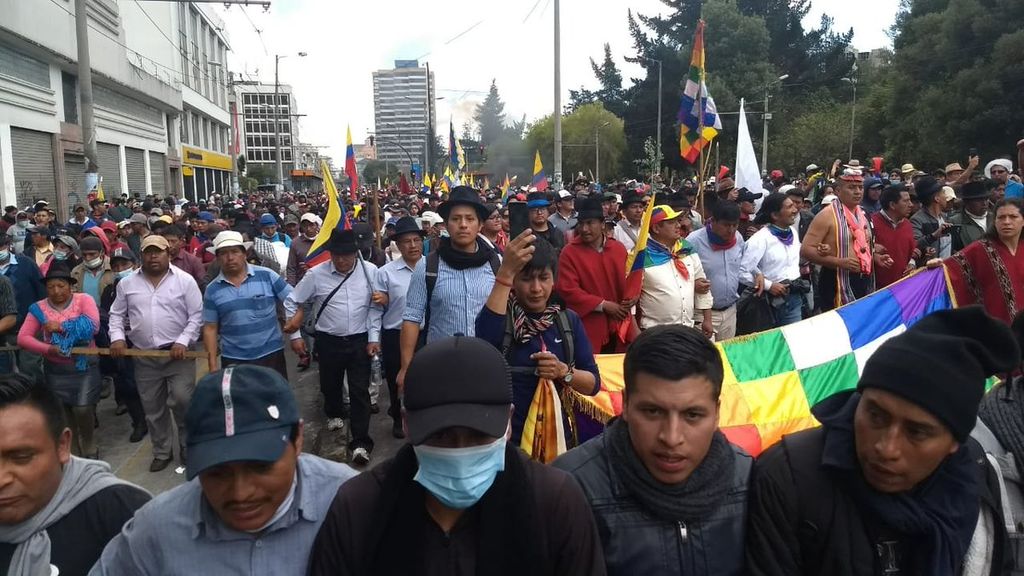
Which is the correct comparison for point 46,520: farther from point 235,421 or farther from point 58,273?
point 58,273

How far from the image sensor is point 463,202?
4422 millimetres

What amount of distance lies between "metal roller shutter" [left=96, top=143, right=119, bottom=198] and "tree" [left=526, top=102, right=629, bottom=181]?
32.7 meters

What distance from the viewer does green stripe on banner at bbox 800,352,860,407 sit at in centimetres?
423

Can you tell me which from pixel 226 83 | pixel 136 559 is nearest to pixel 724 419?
pixel 136 559

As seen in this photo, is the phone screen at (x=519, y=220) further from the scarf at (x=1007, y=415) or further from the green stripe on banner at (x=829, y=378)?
the scarf at (x=1007, y=415)

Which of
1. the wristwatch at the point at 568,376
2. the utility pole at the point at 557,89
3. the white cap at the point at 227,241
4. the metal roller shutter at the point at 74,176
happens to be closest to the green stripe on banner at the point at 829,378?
the wristwatch at the point at 568,376

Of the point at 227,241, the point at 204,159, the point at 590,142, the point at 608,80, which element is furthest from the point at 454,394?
the point at 608,80

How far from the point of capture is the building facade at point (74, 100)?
67.1 feet

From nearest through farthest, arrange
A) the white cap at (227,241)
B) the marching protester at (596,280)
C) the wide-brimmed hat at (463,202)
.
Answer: the wide-brimmed hat at (463,202)
the marching protester at (596,280)
the white cap at (227,241)

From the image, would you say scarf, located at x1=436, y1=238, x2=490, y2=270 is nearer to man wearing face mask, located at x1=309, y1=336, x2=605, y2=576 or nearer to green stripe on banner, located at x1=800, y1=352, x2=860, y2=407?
green stripe on banner, located at x1=800, y1=352, x2=860, y2=407

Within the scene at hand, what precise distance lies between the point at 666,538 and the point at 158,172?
44.3 m

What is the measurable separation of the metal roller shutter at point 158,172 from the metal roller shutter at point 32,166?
16.0 metres

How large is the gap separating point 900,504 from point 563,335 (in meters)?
1.84

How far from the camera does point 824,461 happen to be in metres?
1.87
